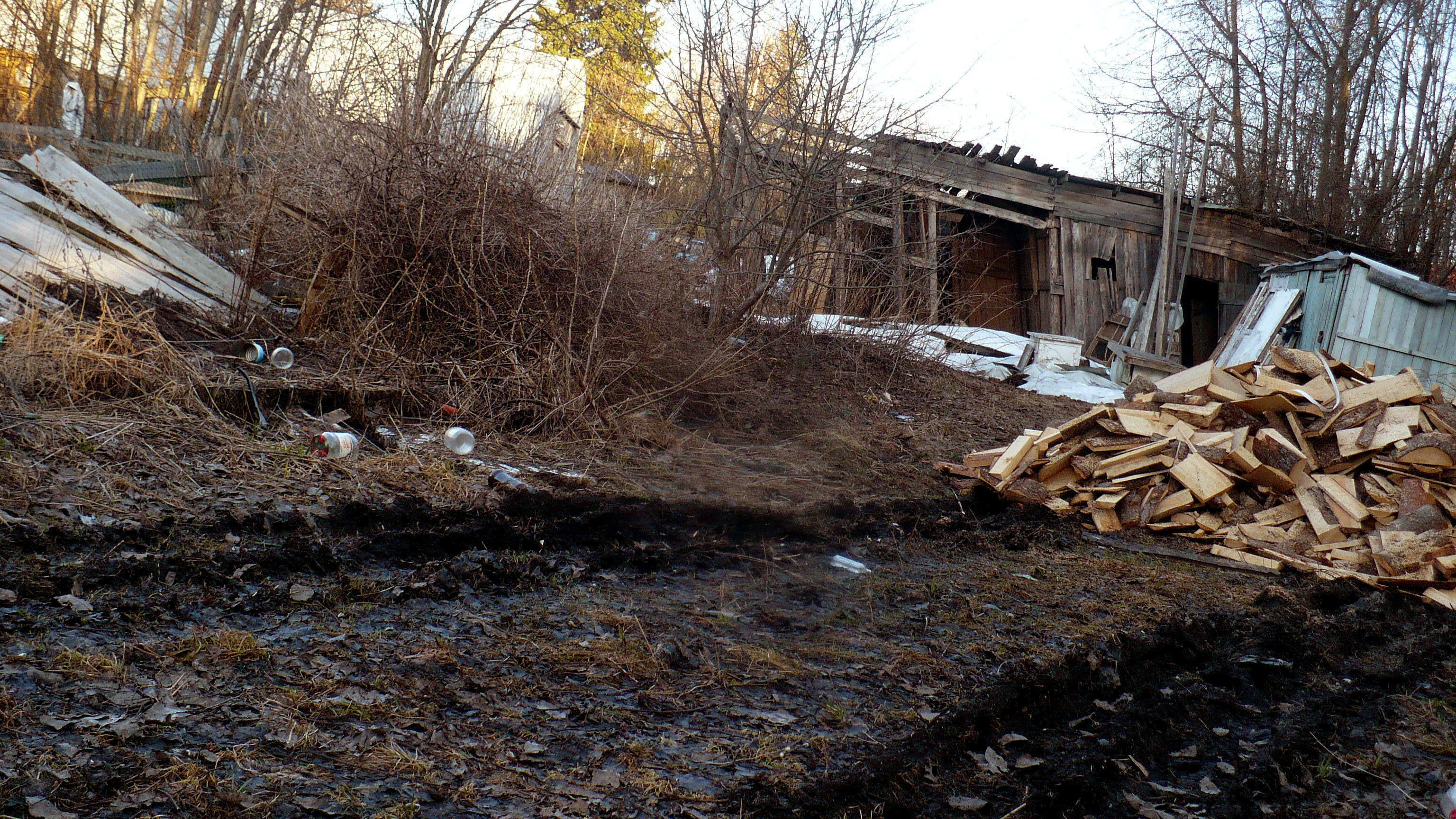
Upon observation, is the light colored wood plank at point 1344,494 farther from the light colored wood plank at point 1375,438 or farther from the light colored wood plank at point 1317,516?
the light colored wood plank at point 1375,438

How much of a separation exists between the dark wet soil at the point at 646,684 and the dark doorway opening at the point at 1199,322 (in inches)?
498

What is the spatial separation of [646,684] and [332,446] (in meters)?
2.93

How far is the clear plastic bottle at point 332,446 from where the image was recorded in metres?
4.93

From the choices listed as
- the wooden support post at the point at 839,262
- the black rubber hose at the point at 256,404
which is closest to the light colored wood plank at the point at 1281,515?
the wooden support post at the point at 839,262

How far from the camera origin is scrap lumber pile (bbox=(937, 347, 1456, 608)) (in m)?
5.44

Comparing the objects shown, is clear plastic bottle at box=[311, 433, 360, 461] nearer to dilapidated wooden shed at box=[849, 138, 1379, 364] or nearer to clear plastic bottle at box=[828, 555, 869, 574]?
clear plastic bottle at box=[828, 555, 869, 574]

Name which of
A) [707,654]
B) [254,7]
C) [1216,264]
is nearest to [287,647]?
[707,654]

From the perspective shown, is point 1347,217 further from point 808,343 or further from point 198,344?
point 198,344

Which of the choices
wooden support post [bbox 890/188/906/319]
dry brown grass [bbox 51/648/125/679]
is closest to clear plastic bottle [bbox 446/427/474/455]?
dry brown grass [bbox 51/648/125/679]

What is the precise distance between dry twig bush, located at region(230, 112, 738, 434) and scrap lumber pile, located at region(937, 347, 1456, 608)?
10.7 feet

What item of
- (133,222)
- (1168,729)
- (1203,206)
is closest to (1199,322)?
(1203,206)

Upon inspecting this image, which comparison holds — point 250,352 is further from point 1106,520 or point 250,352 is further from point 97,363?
point 1106,520

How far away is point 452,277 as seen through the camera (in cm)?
670

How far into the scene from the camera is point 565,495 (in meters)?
5.09
